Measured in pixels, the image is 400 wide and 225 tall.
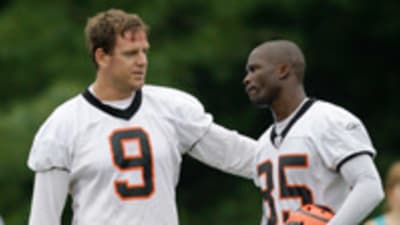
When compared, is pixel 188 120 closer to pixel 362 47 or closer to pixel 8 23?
pixel 8 23

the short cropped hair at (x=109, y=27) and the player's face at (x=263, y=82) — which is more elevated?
the short cropped hair at (x=109, y=27)

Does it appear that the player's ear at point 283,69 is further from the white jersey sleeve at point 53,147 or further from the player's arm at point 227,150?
the white jersey sleeve at point 53,147

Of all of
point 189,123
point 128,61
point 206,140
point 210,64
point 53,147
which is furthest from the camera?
point 210,64

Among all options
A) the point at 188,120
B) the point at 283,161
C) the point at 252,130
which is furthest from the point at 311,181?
the point at 252,130

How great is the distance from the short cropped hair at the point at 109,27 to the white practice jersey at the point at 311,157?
86 cm

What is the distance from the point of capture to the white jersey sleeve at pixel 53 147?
762 centimetres

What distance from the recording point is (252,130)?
47.7 feet

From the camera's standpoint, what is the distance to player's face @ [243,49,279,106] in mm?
7723

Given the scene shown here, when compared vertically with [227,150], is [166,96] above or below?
above

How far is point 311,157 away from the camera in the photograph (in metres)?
7.51

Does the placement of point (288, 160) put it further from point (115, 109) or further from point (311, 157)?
point (115, 109)

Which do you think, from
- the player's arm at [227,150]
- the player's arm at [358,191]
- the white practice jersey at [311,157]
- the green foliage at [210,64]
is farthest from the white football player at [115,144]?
the green foliage at [210,64]

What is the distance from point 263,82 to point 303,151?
0.41 m

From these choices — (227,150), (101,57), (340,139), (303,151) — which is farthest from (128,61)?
(340,139)
